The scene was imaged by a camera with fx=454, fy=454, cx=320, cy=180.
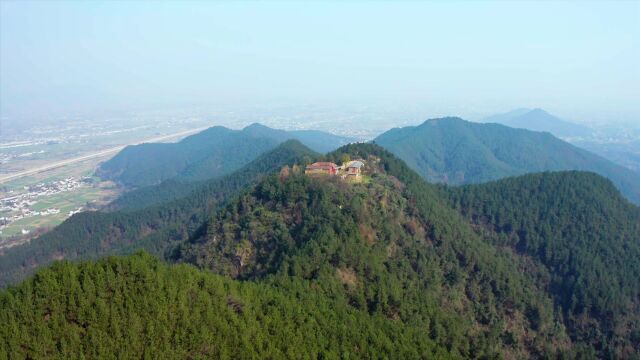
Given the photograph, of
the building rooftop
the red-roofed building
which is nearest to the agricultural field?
the red-roofed building

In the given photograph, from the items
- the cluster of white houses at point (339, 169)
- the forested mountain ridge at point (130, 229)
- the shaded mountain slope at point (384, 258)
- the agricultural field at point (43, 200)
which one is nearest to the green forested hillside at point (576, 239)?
the shaded mountain slope at point (384, 258)

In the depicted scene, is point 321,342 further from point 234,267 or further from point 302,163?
point 302,163

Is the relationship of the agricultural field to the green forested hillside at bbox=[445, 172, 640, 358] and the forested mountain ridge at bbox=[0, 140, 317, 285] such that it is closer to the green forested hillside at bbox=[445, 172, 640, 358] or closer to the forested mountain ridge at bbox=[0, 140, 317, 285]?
the forested mountain ridge at bbox=[0, 140, 317, 285]

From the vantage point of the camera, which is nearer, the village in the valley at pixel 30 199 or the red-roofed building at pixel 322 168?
the red-roofed building at pixel 322 168

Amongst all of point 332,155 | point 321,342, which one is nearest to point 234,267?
point 321,342

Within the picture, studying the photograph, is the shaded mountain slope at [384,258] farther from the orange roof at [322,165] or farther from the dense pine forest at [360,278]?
the orange roof at [322,165]

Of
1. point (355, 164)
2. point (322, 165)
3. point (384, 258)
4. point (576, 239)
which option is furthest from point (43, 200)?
point (576, 239)

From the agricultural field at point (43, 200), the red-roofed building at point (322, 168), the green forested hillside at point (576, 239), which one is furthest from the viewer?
the agricultural field at point (43, 200)
